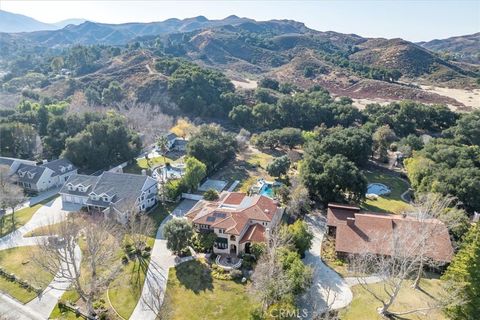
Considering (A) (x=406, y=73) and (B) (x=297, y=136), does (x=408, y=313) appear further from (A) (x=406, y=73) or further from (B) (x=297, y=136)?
(A) (x=406, y=73)

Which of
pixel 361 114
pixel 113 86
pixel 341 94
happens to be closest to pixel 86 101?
pixel 113 86

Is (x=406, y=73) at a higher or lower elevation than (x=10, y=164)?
higher

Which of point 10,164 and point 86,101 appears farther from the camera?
point 86,101

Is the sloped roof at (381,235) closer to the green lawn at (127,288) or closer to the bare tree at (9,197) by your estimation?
the green lawn at (127,288)

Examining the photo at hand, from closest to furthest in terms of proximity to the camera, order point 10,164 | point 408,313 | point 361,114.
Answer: point 408,313 < point 10,164 < point 361,114

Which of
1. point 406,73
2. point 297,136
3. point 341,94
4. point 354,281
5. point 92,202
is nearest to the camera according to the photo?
point 354,281

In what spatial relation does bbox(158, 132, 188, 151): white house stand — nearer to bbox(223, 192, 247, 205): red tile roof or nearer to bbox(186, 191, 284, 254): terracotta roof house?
bbox(223, 192, 247, 205): red tile roof

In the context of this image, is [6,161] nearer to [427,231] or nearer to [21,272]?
[21,272]
